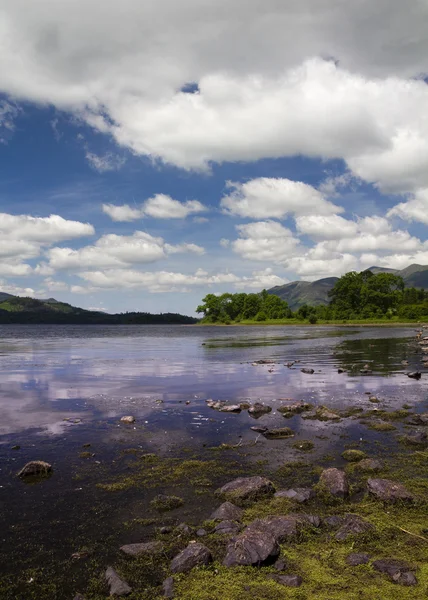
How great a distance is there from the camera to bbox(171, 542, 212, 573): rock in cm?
940

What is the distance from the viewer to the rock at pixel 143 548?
1006 centimetres

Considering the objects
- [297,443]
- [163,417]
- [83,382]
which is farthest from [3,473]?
[83,382]

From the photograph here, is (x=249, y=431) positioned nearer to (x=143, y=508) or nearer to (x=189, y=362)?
(x=143, y=508)

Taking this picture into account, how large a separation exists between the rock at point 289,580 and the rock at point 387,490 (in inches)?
196

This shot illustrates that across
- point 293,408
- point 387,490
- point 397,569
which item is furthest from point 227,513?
point 293,408

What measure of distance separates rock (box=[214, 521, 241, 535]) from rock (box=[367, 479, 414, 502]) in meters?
4.81

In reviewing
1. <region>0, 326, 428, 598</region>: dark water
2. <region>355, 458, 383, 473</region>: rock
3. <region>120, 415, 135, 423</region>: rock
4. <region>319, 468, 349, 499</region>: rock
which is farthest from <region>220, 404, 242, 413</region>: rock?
<region>319, 468, 349, 499</region>: rock

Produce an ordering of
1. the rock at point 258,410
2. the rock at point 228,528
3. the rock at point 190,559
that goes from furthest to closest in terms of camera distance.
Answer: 1. the rock at point 258,410
2. the rock at point 228,528
3. the rock at point 190,559

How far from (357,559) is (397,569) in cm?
86

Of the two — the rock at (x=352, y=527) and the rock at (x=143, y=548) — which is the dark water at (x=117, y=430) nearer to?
the rock at (x=143, y=548)

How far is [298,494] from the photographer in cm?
1298

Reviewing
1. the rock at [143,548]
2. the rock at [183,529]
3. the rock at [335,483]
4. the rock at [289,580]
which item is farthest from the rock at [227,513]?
the rock at [335,483]

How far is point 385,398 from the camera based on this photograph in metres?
28.6

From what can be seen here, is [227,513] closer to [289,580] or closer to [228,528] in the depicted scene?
[228,528]
